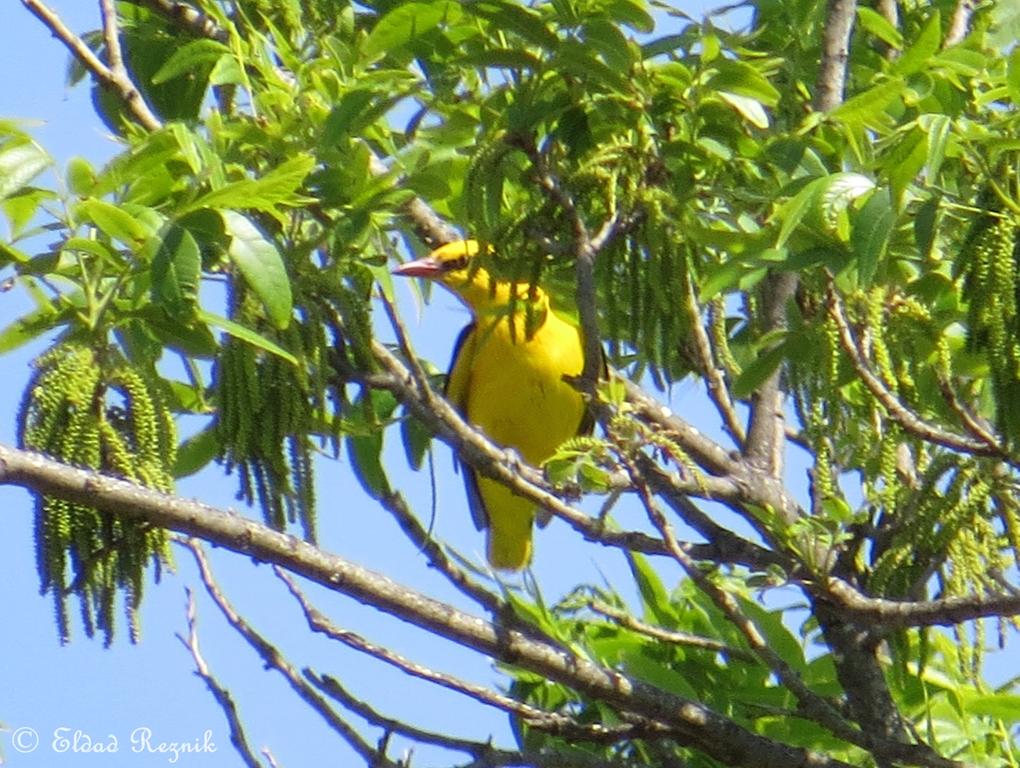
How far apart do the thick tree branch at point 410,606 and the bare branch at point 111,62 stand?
1348 millimetres

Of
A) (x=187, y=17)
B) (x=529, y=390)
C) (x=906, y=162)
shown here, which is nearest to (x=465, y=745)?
(x=906, y=162)

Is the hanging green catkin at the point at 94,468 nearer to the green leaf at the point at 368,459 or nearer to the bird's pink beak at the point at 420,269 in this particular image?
the green leaf at the point at 368,459

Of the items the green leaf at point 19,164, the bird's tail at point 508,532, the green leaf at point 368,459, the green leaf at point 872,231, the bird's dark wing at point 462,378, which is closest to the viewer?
the green leaf at point 872,231

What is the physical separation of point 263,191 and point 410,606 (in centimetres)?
74

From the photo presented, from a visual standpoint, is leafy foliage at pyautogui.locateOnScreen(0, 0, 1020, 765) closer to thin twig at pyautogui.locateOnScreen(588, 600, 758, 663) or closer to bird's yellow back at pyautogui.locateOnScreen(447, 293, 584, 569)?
thin twig at pyautogui.locateOnScreen(588, 600, 758, 663)

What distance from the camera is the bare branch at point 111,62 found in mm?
3656

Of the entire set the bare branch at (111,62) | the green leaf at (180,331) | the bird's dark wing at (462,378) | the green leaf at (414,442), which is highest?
the bird's dark wing at (462,378)

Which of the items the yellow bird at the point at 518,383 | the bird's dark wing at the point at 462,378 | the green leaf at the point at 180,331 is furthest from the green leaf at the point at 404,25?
the bird's dark wing at the point at 462,378

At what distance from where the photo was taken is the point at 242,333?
2.74m

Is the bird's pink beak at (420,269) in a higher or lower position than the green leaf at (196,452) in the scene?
higher

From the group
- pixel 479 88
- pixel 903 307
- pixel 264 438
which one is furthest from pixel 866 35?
pixel 264 438

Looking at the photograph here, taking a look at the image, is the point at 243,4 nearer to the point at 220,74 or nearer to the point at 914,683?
the point at 220,74

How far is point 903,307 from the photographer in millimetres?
3244

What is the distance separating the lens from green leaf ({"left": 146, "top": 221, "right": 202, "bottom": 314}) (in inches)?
108
